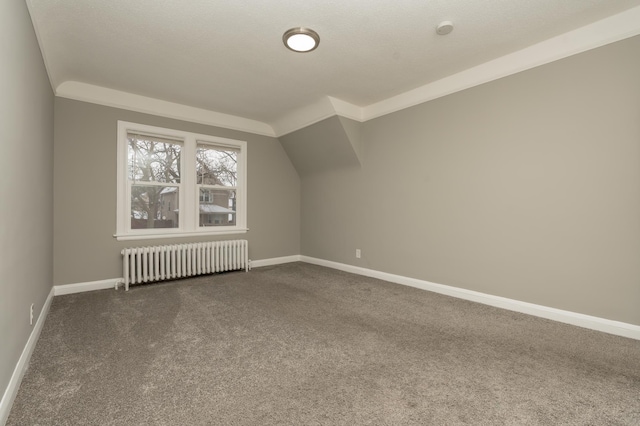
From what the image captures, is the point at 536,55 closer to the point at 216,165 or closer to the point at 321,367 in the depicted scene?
the point at 321,367

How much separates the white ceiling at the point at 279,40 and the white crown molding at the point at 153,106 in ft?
0.27

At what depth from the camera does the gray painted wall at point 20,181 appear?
1.47 meters

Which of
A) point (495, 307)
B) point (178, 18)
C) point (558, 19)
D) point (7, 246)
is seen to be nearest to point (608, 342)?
point (495, 307)

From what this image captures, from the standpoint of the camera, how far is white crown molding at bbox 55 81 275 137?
3.54 m

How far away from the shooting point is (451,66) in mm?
3146

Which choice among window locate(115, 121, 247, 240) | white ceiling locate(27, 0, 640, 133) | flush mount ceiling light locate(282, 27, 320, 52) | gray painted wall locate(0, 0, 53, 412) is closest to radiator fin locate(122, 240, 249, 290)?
window locate(115, 121, 247, 240)

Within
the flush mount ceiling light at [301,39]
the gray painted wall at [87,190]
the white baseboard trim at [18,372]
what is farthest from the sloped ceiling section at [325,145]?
the white baseboard trim at [18,372]

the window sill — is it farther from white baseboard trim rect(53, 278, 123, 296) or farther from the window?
white baseboard trim rect(53, 278, 123, 296)

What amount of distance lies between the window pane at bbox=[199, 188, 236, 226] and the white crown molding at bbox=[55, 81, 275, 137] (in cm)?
110

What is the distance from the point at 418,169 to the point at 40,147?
13.0 feet

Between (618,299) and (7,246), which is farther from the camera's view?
(618,299)

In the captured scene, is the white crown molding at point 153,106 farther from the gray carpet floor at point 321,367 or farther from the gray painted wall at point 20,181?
the gray carpet floor at point 321,367

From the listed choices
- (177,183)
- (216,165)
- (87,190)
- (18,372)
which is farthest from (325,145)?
(18,372)

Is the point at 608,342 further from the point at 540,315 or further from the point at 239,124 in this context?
the point at 239,124
